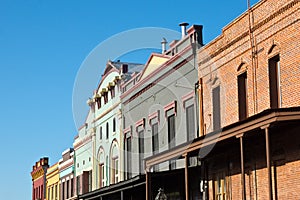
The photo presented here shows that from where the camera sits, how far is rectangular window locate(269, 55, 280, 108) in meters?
20.4

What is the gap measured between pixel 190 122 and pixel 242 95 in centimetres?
442

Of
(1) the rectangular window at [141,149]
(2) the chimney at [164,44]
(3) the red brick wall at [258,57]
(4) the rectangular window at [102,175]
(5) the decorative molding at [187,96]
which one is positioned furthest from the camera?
(4) the rectangular window at [102,175]

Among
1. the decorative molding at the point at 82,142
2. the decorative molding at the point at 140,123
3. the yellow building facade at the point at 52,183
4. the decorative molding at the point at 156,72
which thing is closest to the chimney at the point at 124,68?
the decorative molding at the point at 156,72

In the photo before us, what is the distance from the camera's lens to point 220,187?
931 inches

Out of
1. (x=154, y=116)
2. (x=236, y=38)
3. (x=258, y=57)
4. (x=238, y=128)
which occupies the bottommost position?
(x=238, y=128)

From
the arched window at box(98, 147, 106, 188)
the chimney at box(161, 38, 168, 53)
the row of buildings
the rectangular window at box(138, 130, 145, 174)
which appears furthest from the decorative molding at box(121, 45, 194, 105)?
the arched window at box(98, 147, 106, 188)

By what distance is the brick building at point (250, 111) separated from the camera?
1841 centimetres

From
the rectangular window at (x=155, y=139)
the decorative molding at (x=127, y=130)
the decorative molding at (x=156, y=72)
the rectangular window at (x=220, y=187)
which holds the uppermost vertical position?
the decorative molding at (x=156, y=72)

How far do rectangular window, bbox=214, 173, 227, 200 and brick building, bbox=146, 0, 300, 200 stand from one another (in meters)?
0.04

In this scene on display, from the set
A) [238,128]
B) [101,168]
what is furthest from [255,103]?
[101,168]

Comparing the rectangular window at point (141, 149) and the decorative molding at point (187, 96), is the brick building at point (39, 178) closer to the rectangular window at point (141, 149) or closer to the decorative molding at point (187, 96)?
the rectangular window at point (141, 149)

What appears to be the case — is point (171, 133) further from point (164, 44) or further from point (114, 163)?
point (114, 163)

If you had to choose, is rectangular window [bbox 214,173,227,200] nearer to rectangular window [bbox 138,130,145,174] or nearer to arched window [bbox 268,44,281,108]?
arched window [bbox 268,44,281,108]

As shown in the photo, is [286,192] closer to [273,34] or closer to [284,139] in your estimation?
[284,139]
